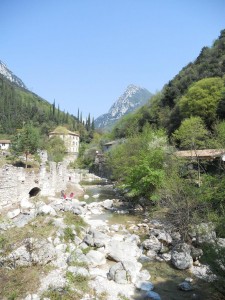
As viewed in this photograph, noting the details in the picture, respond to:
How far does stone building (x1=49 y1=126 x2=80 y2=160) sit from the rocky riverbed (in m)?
72.8

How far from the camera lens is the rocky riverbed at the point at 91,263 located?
10.0 metres

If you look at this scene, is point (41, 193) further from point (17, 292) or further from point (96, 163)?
point (96, 163)

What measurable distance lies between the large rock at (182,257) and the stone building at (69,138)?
75124 mm

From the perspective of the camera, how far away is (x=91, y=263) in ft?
40.5

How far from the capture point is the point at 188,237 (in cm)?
1445

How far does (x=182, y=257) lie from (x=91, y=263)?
418cm

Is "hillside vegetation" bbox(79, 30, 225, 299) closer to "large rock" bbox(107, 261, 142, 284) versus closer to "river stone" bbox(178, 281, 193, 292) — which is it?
"river stone" bbox(178, 281, 193, 292)

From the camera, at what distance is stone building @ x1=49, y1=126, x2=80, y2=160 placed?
90.2 meters

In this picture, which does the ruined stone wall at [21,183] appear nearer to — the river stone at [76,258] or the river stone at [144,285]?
the river stone at [76,258]

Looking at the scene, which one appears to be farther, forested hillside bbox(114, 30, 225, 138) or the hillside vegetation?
forested hillside bbox(114, 30, 225, 138)

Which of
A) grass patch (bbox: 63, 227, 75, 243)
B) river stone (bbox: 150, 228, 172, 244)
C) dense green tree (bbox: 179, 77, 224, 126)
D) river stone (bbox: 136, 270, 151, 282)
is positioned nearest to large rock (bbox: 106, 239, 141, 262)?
river stone (bbox: 136, 270, 151, 282)

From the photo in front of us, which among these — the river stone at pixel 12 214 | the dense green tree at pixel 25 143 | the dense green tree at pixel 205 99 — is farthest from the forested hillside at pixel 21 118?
the river stone at pixel 12 214

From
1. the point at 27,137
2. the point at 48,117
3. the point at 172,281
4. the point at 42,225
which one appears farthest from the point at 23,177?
the point at 48,117

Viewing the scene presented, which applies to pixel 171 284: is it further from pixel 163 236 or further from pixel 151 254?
pixel 163 236
